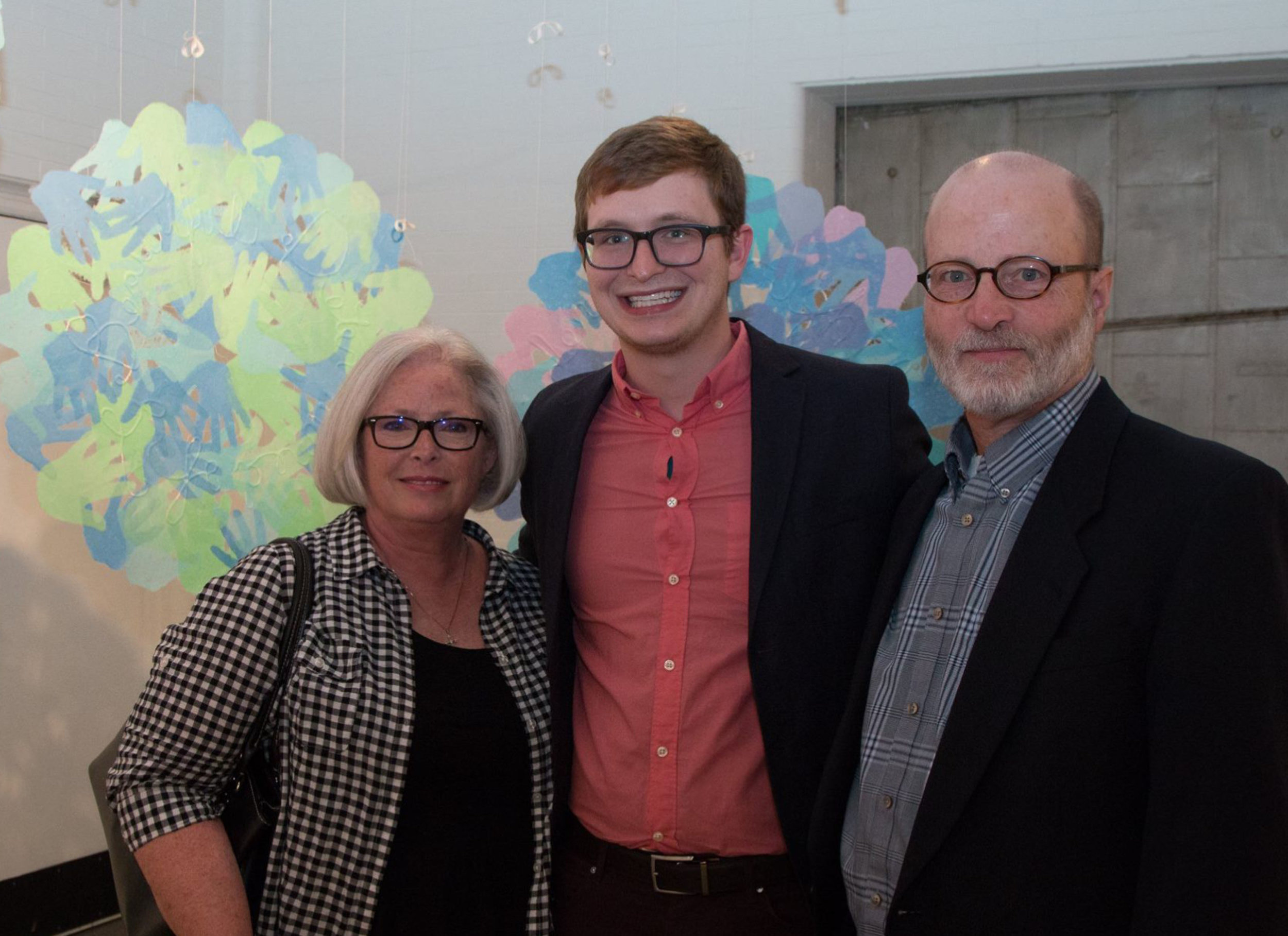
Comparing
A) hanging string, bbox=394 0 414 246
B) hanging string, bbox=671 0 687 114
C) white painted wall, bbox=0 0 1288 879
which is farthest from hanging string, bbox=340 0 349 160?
hanging string, bbox=671 0 687 114

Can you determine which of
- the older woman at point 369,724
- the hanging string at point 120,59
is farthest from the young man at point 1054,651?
the hanging string at point 120,59

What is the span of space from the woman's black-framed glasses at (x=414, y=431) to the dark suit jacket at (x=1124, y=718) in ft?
3.15

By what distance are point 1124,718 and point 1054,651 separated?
105 mm

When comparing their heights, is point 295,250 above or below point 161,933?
above

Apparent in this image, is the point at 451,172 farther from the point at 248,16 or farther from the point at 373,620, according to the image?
the point at 373,620

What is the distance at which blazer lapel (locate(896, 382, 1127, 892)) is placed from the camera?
1.40 meters

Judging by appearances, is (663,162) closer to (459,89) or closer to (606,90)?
(606,90)

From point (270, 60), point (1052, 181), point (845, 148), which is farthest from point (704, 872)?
point (270, 60)

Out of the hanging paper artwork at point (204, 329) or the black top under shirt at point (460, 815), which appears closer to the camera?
the black top under shirt at point (460, 815)

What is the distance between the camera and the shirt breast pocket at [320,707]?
1.74 m

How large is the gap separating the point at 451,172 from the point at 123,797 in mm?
2619

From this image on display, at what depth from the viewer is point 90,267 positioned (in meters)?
3.12

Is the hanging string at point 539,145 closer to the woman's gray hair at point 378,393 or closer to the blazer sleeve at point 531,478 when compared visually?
the blazer sleeve at point 531,478

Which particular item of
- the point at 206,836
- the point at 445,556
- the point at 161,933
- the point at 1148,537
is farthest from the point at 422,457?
the point at 1148,537
